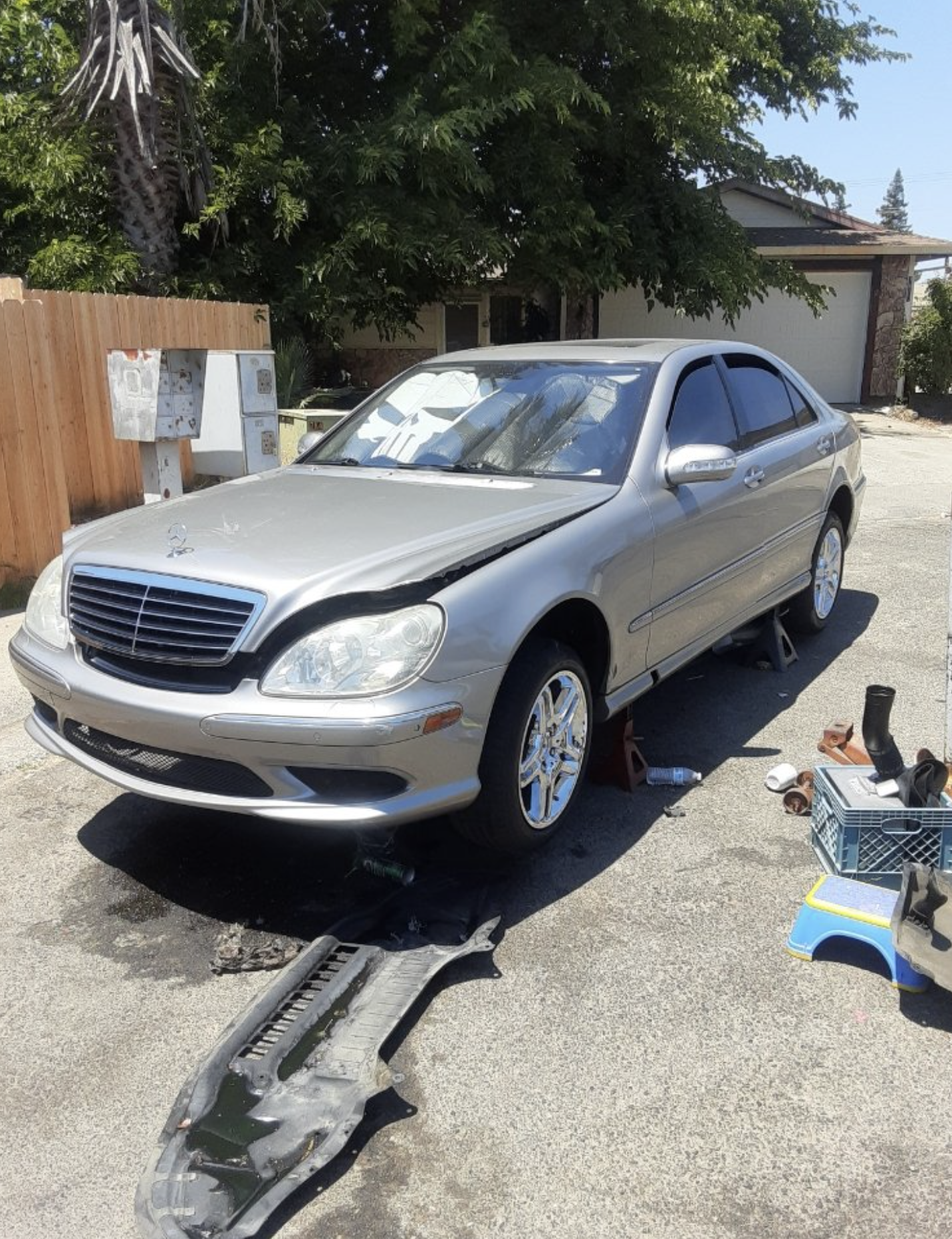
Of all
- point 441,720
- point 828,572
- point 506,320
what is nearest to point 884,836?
point 441,720

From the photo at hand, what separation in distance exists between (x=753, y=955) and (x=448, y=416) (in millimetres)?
2487

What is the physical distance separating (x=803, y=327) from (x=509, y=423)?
18.8 m

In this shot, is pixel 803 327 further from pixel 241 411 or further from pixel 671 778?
pixel 671 778

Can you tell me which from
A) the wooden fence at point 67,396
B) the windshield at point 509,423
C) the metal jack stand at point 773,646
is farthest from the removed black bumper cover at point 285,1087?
the wooden fence at point 67,396

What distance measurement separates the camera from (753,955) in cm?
308

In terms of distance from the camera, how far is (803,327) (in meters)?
21.2

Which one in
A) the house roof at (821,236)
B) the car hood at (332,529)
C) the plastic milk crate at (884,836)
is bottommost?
the plastic milk crate at (884,836)

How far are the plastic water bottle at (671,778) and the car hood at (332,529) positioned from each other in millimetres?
1168

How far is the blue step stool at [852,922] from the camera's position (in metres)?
2.93

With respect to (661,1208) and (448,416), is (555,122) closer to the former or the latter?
(448,416)

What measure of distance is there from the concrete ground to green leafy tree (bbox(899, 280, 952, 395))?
18008 mm

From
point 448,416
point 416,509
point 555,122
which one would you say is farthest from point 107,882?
point 555,122

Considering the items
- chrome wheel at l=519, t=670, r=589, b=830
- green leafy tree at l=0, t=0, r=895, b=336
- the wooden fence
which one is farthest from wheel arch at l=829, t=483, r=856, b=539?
green leafy tree at l=0, t=0, r=895, b=336

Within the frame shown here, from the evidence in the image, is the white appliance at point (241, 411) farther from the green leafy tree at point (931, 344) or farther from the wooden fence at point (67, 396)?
Answer: the green leafy tree at point (931, 344)
